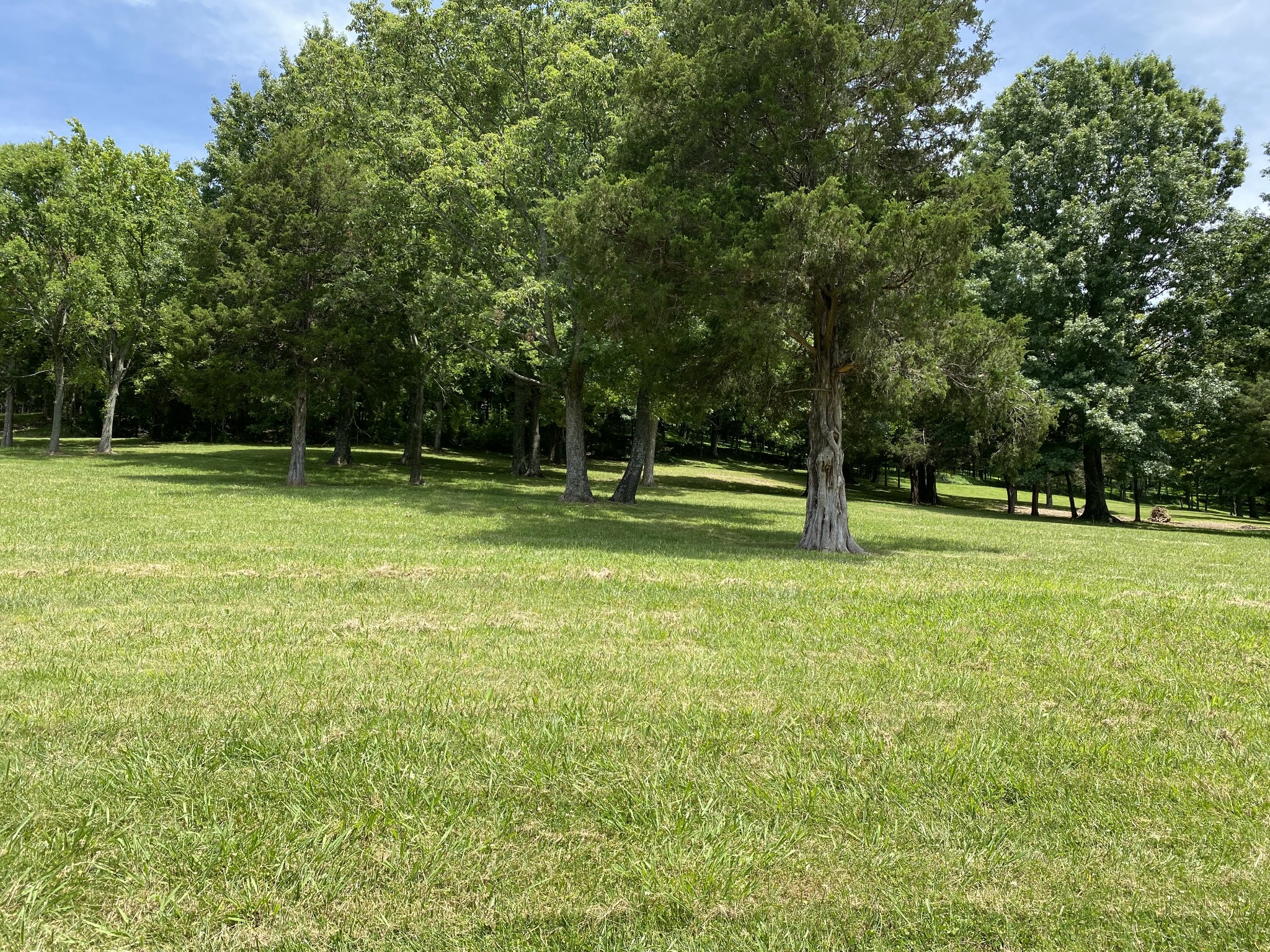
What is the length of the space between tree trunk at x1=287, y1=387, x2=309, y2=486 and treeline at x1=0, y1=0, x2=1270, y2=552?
305 mm

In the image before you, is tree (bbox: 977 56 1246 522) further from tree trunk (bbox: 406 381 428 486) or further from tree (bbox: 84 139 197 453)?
tree (bbox: 84 139 197 453)

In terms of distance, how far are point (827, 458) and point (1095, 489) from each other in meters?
23.5

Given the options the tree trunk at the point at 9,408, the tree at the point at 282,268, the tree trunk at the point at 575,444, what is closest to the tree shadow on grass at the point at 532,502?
the tree trunk at the point at 575,444

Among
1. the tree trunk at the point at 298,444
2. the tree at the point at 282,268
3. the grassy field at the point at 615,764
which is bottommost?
→ the grassy field at the point at 615,764

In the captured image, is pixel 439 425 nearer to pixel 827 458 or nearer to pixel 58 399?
pixel 58 399

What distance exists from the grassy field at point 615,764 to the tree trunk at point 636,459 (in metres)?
14.6

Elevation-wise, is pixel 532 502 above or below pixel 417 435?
below

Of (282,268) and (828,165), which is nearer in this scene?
(828,165)

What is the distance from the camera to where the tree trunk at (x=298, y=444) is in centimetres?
2333

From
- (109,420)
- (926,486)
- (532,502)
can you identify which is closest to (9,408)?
(109,420)

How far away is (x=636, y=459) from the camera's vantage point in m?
23.8

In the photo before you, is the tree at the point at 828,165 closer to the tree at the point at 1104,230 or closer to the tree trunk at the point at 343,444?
the tree at the point at 1104,230

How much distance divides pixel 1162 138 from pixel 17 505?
124ft

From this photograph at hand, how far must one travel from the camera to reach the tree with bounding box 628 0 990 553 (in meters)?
11.7
